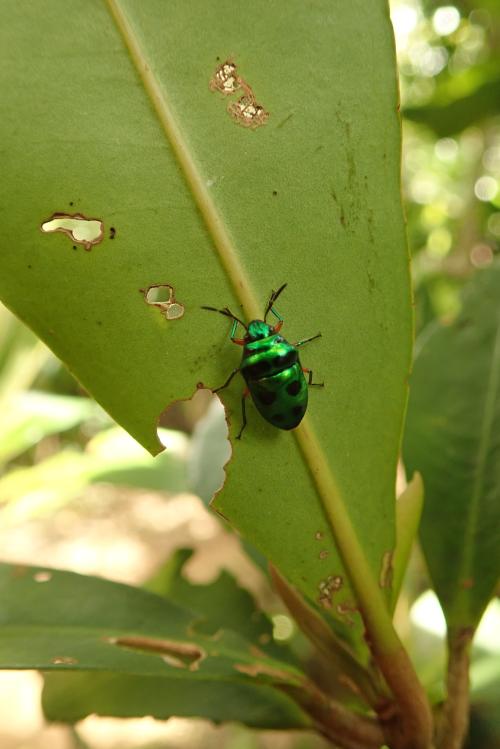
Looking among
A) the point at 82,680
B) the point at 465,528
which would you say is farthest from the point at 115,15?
the point at 82,680

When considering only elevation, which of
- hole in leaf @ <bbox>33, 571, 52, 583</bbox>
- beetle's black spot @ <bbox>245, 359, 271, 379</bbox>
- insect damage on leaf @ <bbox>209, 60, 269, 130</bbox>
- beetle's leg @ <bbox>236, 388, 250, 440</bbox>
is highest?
insect damage on leaf @ <bbox>209, 60, 269, 130</bbox>

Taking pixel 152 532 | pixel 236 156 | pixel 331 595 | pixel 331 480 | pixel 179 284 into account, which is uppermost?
pixel 152 532

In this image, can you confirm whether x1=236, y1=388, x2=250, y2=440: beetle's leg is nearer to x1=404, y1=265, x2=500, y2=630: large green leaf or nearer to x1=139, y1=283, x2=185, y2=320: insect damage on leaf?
x1=139, y1=283, x2=185, y2=320: insect damage on leaf

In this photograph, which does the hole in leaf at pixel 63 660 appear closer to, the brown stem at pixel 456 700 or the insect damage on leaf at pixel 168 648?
the insect damage on leaf at pixel 168 648

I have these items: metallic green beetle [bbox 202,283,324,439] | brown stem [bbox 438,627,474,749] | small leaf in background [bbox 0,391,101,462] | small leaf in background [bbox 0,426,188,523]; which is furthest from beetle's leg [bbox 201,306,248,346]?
small leaf in background [bbox 0,391,101,462]

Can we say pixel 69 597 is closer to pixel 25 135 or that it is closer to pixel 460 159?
pixel 25 135

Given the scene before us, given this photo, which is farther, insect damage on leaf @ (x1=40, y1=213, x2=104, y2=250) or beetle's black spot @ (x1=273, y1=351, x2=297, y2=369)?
beetle's black spot @ (x1=273, y1=351, x2=297, y2=369)

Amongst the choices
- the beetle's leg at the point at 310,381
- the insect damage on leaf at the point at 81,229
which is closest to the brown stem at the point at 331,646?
the beetle's leg at the point at 310,381
